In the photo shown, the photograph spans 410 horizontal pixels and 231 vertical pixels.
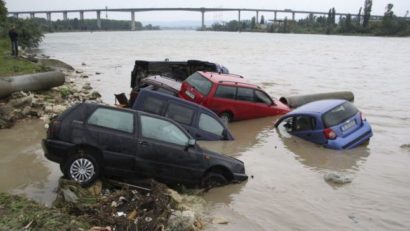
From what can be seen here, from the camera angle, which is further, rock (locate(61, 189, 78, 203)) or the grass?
the grass

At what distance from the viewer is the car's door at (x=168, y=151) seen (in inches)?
347

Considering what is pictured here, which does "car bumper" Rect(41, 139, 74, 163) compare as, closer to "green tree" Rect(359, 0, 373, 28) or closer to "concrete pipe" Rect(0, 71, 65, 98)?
"concrete pipe" Rect(0, 71, 65, 98)

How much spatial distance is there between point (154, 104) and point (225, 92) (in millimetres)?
4793

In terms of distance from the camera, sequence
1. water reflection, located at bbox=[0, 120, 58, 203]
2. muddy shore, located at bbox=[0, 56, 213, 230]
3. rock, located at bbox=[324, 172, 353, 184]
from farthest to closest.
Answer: rock, located at bbox=[324, 172, 353, 184] → water reflection, located at bbox=[0, 120, 58, 203] → muddy shore, located at bbox=[0, 56, 213, 230]

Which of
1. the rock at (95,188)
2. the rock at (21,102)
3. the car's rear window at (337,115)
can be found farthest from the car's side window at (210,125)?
the rock at (21,102)

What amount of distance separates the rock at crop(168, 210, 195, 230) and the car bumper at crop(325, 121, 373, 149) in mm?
7324

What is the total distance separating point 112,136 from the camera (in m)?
8.62

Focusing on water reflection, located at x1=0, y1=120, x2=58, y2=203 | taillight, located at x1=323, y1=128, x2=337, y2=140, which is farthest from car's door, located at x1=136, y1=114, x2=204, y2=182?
taillight, located at x1=323, y1=128, x2=337, y2=140

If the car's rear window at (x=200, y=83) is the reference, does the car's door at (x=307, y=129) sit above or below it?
below

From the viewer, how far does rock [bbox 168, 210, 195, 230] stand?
7.07m

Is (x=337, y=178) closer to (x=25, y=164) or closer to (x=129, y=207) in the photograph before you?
(x=129, y=207)

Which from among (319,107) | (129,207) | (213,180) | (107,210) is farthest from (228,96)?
(107,210)

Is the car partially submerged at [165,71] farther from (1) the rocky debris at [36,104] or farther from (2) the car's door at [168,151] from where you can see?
(2) the car's door at [168,151]

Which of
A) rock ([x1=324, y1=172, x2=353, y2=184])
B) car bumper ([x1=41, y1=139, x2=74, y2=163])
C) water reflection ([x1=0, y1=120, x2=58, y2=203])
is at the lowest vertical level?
rock ([x1=324, y1=172, x2=353, y2=184])
